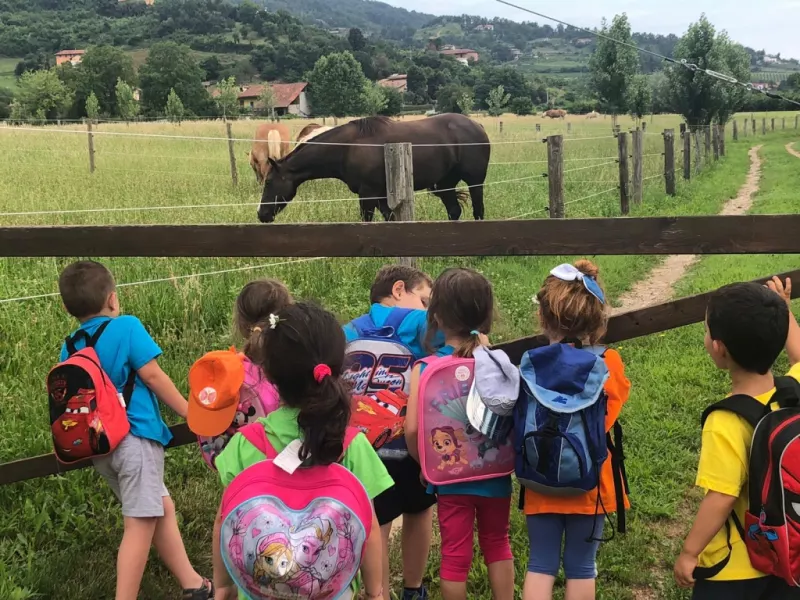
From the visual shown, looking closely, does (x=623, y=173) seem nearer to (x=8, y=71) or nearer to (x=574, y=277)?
(x=574, y=277)

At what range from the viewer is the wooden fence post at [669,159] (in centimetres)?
1348

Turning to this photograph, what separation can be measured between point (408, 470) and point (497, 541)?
408 millimetres

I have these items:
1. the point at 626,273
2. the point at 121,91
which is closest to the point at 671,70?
the point at 626,273

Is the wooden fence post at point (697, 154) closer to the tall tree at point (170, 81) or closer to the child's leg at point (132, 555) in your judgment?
the child's leg at point (132, 555)

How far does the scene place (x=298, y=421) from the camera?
1704 mm

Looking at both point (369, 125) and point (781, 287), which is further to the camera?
point (369, 125)

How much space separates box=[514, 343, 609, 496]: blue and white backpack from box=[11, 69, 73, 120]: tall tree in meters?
57.7

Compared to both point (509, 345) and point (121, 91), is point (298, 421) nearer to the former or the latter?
point (509, 345)

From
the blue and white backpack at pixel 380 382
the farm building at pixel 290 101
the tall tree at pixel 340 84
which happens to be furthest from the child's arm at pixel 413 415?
the farm building at pixel 290 101

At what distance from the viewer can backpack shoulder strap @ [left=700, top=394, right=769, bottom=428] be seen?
69.8 inches

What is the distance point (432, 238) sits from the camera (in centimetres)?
248

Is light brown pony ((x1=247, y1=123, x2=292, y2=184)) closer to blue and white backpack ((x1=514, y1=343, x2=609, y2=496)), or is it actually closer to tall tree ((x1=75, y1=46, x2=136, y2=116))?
blue and white backpack ((x1=514, y1=343, x2=609, y2=496))

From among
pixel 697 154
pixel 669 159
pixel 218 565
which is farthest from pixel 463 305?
pixel 697 154

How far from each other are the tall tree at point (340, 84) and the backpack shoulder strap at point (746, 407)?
2437 inches
